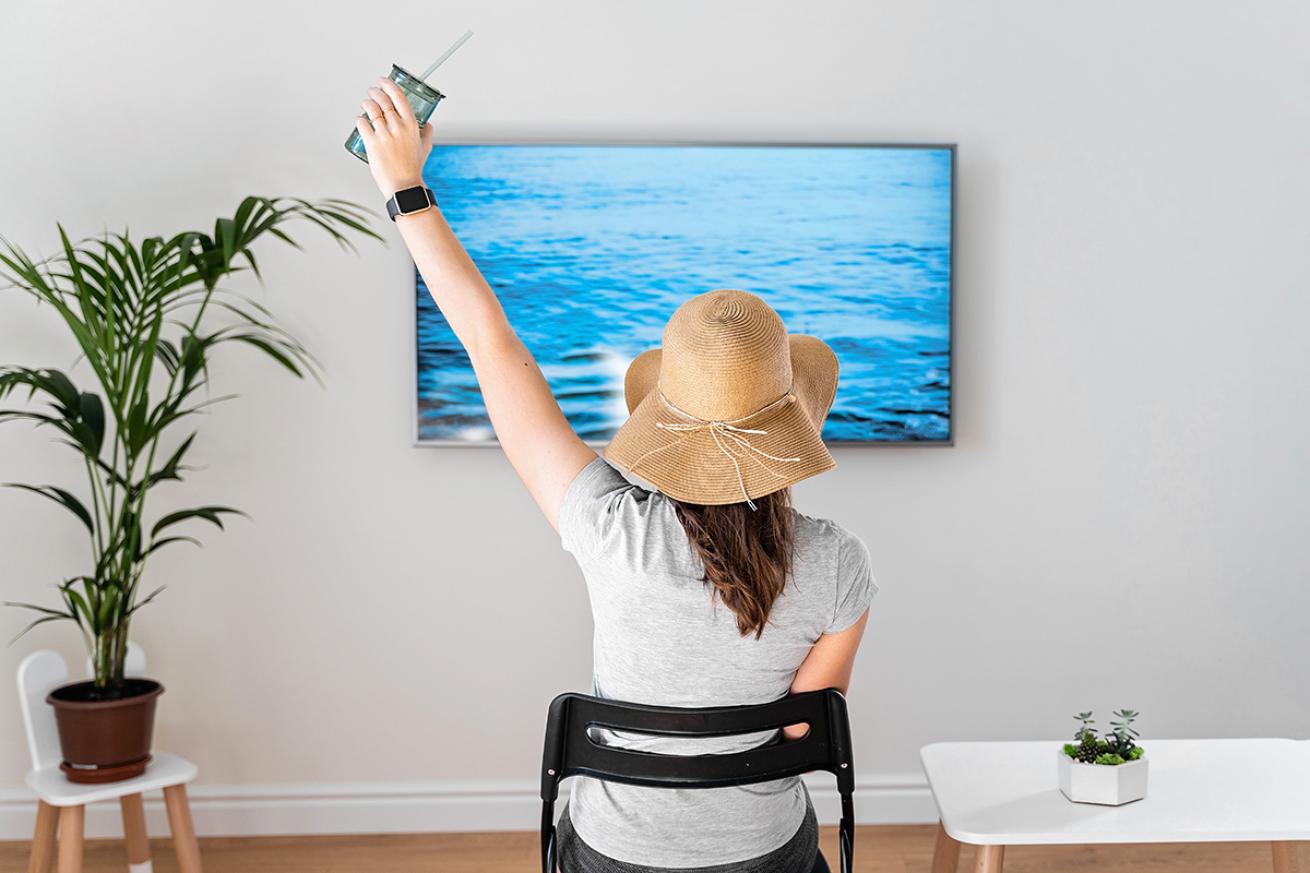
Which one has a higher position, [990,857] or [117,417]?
[117,417]

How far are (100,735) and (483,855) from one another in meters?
0.96

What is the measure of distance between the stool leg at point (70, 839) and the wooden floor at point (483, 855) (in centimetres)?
48

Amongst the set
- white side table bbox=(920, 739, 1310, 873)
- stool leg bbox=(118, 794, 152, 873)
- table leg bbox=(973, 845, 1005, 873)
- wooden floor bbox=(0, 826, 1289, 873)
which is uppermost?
white side table bbox=(920, 739, 1310, 873)

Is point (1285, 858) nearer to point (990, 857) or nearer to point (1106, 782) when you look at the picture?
point (1106, 782)

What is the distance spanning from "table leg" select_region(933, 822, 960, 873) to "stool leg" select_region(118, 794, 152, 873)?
170 cm

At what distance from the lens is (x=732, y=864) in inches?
52.1

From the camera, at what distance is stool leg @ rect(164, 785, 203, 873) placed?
2441mm

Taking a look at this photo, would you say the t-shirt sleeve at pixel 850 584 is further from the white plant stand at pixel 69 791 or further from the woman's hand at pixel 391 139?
the white plant stand at pixel 69 791

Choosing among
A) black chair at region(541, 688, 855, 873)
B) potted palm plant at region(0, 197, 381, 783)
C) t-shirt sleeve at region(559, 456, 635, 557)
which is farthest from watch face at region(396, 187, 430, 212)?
potted palm plant at region(0, 197, 381, 783)

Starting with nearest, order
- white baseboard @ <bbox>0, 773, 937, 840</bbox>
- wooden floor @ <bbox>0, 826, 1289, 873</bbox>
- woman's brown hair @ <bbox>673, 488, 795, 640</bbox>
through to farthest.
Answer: woman's brown hair @ <bbox>673, 488, 795, 640</bbox> → wooden floor @ <bbox>0, 826, 1289, 873</bbox> → white baseboard @ <bbox>0, 773, 937, 840</bbox>

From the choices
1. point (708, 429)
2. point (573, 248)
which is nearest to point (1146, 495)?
point (573, 248)

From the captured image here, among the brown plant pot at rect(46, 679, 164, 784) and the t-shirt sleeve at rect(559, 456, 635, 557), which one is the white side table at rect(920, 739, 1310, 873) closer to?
the t-shirt sleeve at rect(559, 456, 635, 557)

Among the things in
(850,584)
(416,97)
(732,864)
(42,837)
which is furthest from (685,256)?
(42,837)

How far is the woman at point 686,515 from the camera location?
4.01 feet
